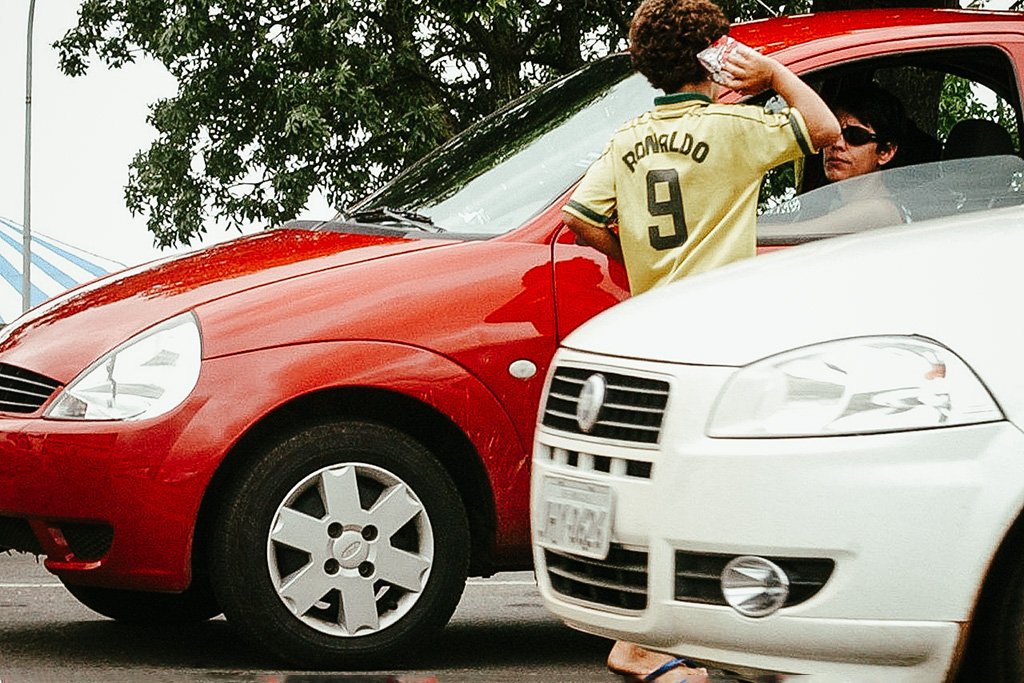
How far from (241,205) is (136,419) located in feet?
63.9

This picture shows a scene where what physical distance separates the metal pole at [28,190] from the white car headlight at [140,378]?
2549cm

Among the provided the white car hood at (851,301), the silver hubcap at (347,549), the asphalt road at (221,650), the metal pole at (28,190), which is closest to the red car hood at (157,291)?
the silver hubcap at (347,549)

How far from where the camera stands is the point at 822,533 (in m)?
3.24

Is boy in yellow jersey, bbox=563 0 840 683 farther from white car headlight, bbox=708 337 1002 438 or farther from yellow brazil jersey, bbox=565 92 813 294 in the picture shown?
white car headlight, bbox=708 337 1002 438

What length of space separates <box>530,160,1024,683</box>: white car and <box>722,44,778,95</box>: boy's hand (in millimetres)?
1195

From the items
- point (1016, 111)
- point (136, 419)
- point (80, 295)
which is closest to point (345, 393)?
point (136, 419)

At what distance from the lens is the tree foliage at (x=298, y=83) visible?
68.3 feet

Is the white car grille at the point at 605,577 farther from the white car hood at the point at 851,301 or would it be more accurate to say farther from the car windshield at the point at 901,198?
the car windshield at the point at 901,198

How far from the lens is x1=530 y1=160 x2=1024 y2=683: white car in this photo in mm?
3199

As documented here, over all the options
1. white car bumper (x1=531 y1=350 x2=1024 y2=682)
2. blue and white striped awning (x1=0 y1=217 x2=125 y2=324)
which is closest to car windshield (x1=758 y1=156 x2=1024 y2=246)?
white car bumper (x1=531 y1=350 x2=1024 y2=682)

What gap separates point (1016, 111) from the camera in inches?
215

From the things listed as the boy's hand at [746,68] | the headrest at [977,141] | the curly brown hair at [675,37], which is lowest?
the headrest at [977,141]

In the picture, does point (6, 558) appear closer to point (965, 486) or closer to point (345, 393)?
point (345, 393)

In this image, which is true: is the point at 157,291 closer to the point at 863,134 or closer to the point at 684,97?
the point at 684,97
